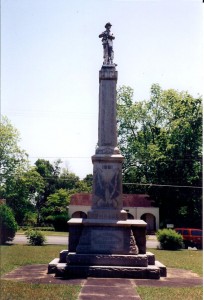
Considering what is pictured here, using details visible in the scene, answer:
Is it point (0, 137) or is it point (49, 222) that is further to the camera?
point (49, 222)

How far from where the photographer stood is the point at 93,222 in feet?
40.3

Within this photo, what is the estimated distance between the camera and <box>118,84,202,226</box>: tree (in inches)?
1303

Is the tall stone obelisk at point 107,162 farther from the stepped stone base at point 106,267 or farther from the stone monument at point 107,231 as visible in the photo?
the stepped stone base at point 106,267

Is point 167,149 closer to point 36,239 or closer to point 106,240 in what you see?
point 36,239

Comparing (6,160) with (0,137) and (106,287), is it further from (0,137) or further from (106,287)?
(106,287)

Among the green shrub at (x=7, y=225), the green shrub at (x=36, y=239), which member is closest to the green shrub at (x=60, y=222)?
the green shrub at (x=7, y=225)

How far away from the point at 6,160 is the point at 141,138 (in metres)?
14.2

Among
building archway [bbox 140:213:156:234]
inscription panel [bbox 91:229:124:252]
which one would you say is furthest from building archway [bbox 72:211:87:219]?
inscription panel [bbox 91:229:124:252]

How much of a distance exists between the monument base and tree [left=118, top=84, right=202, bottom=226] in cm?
2118

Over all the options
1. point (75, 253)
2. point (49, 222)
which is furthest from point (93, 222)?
point (49, 222)

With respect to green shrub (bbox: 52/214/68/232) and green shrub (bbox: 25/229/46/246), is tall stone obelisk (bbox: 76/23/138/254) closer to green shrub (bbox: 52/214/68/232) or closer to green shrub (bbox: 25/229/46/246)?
green shrub (bbox: 25/229/46/246)

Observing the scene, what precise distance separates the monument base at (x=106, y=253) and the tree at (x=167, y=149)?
21.2 m

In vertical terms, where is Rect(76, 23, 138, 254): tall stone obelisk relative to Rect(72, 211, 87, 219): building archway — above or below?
above

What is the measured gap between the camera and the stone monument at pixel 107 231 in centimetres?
1123
